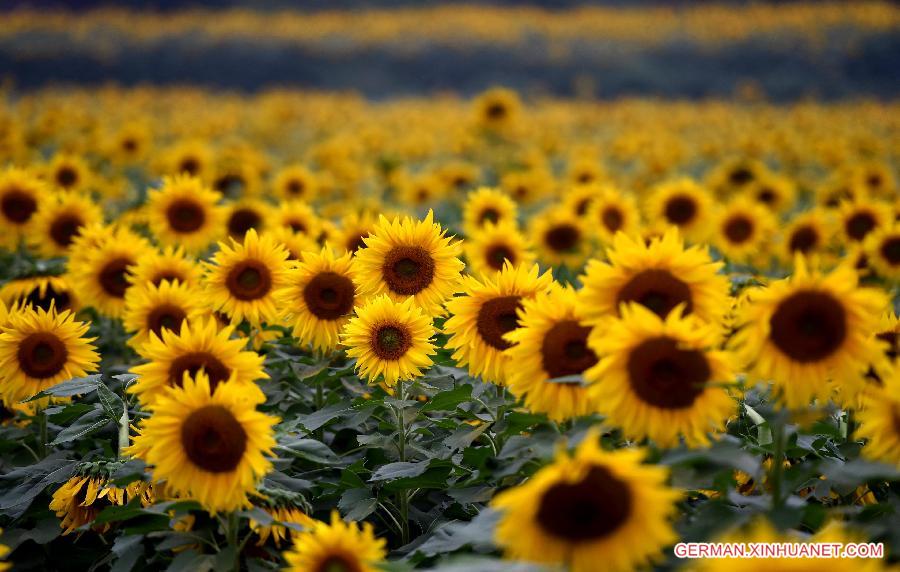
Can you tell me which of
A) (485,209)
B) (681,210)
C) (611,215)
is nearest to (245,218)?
(485,209)

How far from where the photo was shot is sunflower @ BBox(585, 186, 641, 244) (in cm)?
575

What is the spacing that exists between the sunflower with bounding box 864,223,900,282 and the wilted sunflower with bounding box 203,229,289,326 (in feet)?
Result: 11.5

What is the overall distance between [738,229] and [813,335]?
417 centimetres

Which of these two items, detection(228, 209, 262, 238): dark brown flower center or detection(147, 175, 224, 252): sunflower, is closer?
detection(147, 175, 224, 252): sunflower

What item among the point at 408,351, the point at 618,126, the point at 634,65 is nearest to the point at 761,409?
the point at 408,351

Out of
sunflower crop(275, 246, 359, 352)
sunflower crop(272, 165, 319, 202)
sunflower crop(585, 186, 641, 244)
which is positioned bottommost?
sunflower crop(275, 246, 359, 352)

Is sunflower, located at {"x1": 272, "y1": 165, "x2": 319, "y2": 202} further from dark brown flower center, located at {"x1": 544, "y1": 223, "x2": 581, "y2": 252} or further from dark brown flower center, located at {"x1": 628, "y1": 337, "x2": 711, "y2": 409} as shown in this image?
dark brown flower center, located at {"x1": 628, "y1": 337, "x2": 711, "y2": 409}

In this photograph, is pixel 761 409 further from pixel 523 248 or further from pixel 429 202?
pixel 429 202

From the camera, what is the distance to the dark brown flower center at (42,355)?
3.10 m

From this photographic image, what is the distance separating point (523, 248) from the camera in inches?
174

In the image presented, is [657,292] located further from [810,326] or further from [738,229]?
[738,229]

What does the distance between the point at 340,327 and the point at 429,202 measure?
5068 millimetres

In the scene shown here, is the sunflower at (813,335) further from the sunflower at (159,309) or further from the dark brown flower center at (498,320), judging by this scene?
the sunflower at (159,309)

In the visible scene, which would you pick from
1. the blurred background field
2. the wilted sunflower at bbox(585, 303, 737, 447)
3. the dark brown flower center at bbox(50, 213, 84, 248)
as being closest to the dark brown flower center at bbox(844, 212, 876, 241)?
the wilted sunflower at bbox(585, 303, 737, 447)
